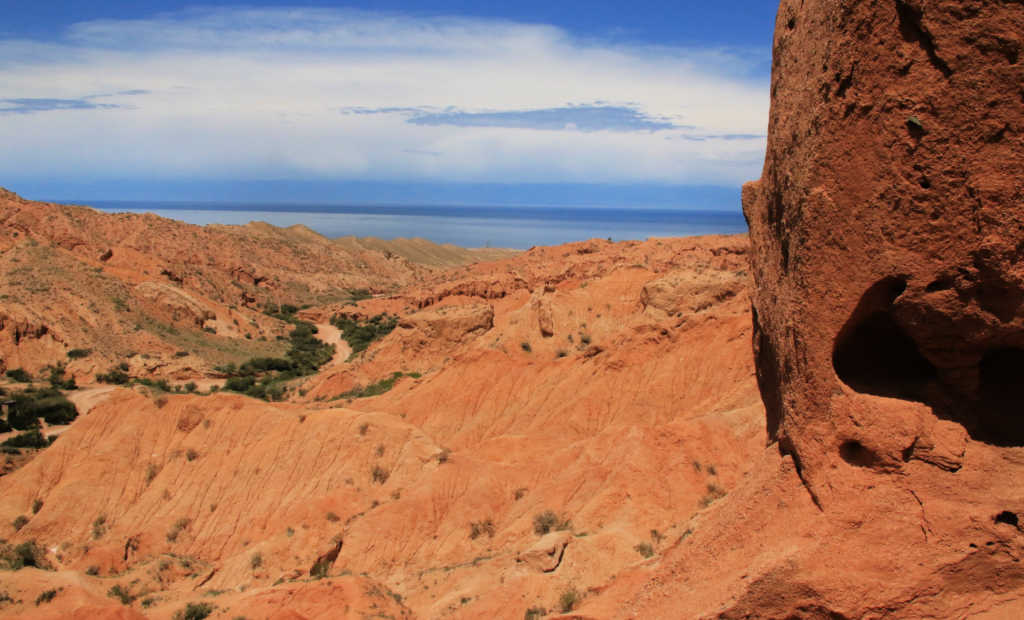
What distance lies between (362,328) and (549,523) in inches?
1919

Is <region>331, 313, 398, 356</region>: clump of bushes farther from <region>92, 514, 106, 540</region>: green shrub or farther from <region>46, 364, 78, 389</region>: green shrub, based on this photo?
<region>92, 514, 106, 540</region>: green shrub

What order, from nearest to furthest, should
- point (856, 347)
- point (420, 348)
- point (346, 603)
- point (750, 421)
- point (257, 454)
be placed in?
point (856, 347)
point (346, 603)
point (750, 421)
point (257, 454)
point (420, 348)

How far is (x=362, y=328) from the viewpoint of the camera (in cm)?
6219

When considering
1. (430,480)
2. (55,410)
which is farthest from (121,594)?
(55,410)

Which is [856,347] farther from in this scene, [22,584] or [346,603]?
[22,584]

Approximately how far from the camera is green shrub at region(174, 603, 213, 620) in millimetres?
12250

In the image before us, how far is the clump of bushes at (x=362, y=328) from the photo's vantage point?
188 feet

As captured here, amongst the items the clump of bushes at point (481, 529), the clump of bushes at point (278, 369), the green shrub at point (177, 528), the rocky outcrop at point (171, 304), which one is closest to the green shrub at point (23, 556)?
the green shrub at point (177, 528)

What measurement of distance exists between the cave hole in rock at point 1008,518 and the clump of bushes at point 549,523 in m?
9.50

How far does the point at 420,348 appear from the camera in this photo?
122 ft

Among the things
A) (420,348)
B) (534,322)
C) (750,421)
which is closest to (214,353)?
(420,348)

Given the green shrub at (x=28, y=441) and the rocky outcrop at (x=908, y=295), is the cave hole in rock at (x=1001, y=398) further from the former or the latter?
the green shrub at (x=28, y=441)

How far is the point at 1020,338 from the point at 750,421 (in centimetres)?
1003

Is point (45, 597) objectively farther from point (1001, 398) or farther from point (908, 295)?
point (1001, 398)
